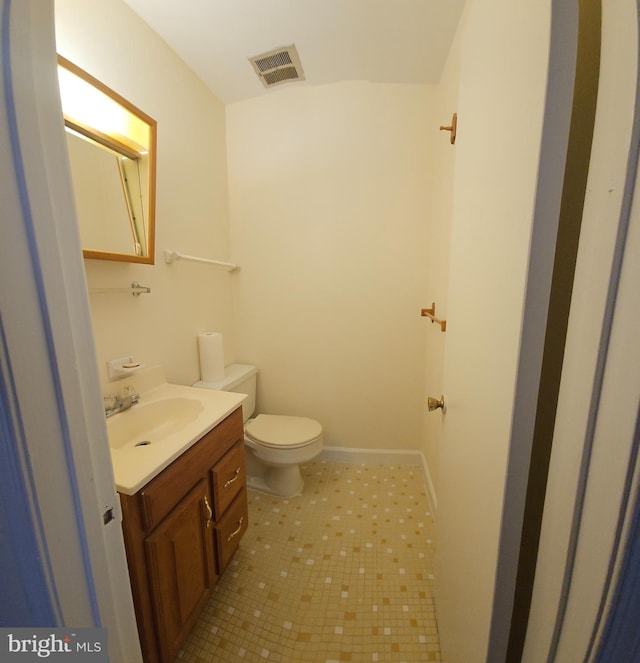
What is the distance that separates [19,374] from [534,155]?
817 millimetres

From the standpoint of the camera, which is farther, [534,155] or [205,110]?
[205,110]

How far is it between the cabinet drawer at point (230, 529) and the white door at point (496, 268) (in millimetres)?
870

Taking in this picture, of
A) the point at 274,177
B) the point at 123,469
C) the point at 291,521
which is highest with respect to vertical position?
the point at 274,177

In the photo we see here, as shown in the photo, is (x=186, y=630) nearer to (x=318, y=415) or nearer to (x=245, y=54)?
(x=318, y=415)

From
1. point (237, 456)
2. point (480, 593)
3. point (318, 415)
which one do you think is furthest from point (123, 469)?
point (318, 415)

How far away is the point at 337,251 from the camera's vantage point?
6.19ft

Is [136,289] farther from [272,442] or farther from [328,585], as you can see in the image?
[328,585]

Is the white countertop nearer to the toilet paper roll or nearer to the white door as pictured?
the toilet paper roll

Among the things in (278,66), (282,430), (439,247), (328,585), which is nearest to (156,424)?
(282,430)

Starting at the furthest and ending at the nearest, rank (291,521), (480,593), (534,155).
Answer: (291,521)
(480,593)
(534,155)

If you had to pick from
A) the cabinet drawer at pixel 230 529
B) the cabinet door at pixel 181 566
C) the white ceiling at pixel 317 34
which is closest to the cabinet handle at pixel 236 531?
the cabinet drawer at pixel 230 529

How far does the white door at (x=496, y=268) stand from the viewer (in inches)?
17.0

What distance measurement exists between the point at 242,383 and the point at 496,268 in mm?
1624

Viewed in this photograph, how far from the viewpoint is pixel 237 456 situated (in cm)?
124
